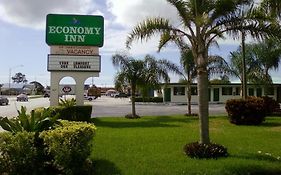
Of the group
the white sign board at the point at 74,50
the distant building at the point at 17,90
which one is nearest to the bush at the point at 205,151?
the white sign board at the point at 74,50

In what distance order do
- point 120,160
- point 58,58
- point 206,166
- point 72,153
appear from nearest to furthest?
1. point 72,153
2. point 206,166
3. point 120,160
4. point 58,58

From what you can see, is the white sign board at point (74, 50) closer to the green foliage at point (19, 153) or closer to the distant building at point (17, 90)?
the green foliage at point (19, 153)

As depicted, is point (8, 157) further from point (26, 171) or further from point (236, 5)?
point (236, 5)

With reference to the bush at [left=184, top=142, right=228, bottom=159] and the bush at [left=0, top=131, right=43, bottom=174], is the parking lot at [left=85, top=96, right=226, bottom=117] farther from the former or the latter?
the bush at [left=0, top=131, right=43, bottom=174]

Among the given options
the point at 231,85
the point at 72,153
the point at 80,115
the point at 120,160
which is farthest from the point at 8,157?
the point at 231,85

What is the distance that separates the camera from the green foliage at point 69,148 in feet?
28.6

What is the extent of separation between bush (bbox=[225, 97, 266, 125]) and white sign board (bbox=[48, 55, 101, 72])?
8.04 meters

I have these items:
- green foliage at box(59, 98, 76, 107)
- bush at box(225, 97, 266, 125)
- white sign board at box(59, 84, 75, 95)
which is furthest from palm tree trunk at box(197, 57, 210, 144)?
white sign board at box(59, 84, 75, 95)

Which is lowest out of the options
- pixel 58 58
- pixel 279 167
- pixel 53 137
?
pixel 279 167

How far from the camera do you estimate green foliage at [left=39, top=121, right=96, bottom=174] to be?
28.6 feet

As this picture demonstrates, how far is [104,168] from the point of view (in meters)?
10.2

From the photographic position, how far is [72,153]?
347 inches

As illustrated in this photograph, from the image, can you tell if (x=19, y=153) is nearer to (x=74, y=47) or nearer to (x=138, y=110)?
(x=74, y=47)

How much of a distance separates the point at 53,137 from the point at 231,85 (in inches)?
2075
